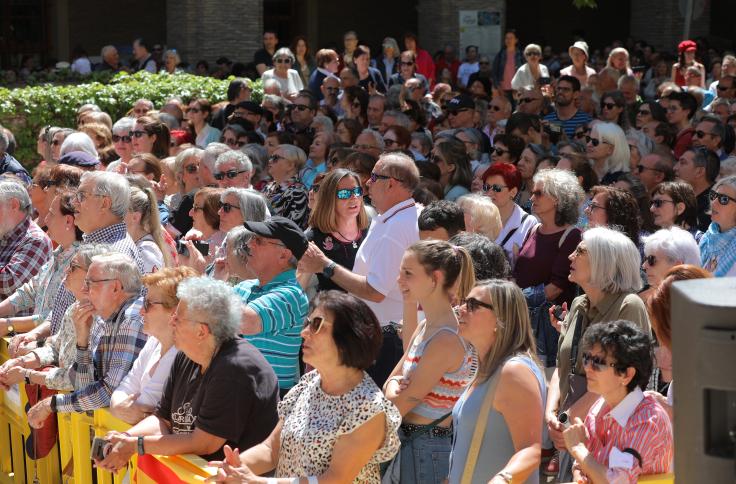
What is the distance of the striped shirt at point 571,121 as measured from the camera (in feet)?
37.5

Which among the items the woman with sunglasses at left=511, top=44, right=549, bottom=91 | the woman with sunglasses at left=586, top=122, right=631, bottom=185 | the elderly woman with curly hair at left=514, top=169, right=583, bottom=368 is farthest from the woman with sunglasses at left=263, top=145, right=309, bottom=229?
the woman with sunglasses at left=511, top=44, right=549, bottom=91

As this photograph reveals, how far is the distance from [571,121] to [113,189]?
607cm

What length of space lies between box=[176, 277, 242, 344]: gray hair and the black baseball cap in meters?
0.76

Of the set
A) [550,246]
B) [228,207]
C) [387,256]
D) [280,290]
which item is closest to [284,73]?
[228,207]

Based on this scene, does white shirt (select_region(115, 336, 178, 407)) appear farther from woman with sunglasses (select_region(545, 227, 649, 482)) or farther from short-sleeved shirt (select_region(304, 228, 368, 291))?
woman with sunglasses (select_region(545, 227, 649, 482))

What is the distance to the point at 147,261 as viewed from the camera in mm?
6953

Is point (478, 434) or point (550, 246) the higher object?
point (550, 246)

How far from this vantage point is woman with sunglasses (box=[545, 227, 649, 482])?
503cm

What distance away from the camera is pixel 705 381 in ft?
6.89

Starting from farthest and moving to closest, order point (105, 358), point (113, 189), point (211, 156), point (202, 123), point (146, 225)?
point (202, 123) < point (211, 156) < point (146, 225) < point (113, 189) < point (105, 358)

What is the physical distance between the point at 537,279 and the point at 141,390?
2.60 meters

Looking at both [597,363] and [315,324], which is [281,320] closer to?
[315,324]

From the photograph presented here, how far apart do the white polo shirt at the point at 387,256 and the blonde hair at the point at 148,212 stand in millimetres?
1425

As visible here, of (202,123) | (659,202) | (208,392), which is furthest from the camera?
(202,123)
